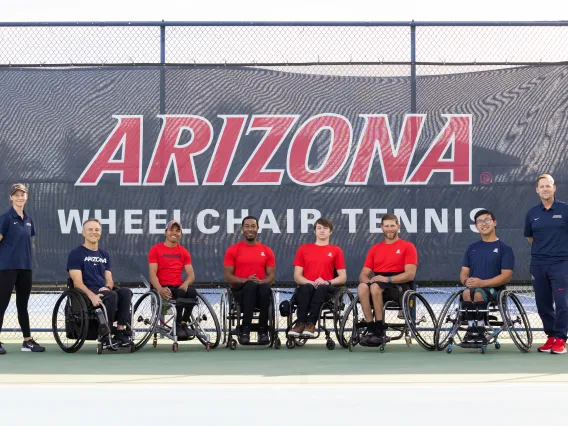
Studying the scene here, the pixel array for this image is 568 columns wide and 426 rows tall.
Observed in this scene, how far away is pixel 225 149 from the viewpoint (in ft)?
29.2

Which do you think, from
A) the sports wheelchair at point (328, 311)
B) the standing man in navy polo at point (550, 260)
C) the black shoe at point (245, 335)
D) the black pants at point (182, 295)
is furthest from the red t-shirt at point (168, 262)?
the standing man in navy polo at point (550, 260)

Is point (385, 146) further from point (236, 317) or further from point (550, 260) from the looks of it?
point (236, 317)

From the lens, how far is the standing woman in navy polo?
318 inches

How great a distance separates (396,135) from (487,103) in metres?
0.85

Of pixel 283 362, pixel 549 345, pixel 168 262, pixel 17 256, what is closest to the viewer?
pixel 283 362

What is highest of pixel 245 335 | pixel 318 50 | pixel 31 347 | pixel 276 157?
pixel 318 50

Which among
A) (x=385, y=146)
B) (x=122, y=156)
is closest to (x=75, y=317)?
(x=122, y=156)

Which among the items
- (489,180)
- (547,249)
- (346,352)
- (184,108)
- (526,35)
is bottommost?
(346,352)

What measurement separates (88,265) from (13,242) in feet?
2.07

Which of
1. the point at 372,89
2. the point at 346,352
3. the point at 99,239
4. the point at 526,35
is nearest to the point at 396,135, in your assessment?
the point at 372,89

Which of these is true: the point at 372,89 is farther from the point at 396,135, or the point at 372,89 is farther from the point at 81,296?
the point at 81,296

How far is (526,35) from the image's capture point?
8.88 metres

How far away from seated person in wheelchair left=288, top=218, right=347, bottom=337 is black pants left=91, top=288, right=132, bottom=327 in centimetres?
132

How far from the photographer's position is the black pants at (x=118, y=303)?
26.1 feet
